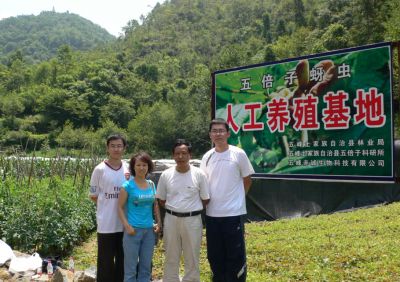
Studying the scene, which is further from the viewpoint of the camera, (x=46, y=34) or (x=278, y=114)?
(x=46, y=34)

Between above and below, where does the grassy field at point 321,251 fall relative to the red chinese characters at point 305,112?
below

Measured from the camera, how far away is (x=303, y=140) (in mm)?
5750

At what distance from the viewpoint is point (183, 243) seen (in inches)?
125

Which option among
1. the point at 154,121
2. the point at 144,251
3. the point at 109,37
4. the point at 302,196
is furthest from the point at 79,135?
the point at 109,37

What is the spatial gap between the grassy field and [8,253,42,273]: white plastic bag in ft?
2.76

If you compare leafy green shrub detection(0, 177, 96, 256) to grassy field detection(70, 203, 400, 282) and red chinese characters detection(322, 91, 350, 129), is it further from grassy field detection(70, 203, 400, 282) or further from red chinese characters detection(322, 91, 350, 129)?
red chinese characters detection(322, 91, 350, 129)

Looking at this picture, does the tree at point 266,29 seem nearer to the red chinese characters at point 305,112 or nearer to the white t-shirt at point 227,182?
the red chinese characters at point 305,112

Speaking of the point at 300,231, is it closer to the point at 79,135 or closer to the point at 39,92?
the point at 79,135

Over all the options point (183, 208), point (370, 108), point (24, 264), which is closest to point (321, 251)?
point (370, 108)

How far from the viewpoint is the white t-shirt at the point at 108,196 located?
317cm

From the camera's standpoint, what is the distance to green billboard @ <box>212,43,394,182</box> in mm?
5020

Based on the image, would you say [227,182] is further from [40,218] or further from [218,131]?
[40,218]

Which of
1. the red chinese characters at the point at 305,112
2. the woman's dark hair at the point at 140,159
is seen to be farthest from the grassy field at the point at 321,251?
the woman's dark hair at the point at 140,159

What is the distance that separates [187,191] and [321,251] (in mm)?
2204
